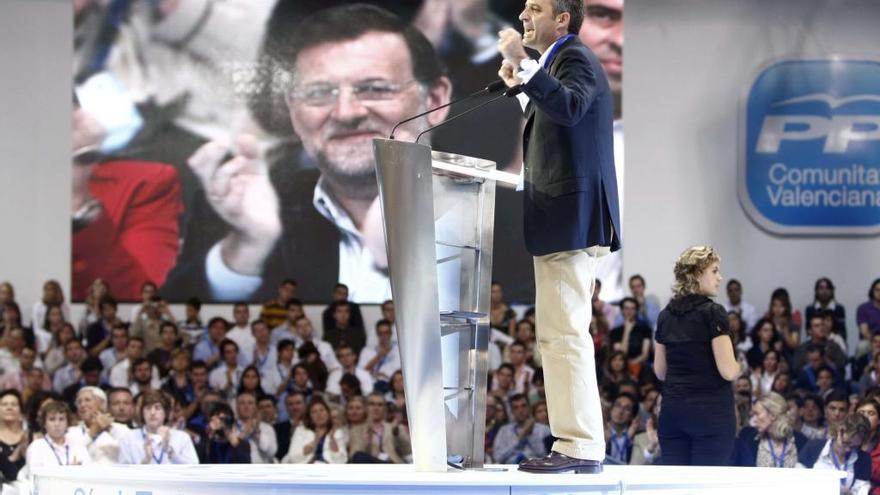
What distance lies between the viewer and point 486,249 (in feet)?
12.6

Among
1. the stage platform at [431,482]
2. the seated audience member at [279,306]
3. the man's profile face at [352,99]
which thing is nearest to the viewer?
the stage platform at [431,482]

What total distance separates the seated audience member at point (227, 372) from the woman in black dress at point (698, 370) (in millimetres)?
→ 5162

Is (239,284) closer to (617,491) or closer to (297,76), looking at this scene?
(297,76)

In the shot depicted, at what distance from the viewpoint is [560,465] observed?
3439 mm

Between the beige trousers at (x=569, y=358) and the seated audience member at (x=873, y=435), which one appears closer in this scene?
the beige trousers at (x=569, y=358)

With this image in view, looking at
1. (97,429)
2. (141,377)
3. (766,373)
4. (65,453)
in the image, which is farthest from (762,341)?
(65,453)

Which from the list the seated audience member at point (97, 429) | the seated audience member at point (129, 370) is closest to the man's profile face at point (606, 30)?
the seated audience member at point (129, 370)

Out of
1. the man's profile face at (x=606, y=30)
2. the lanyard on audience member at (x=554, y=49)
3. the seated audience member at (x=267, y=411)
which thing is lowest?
the seated audience member at (x=267, y=411)

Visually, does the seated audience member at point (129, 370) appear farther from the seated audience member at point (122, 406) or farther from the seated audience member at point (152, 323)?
the seated audience member at point (122, 406)

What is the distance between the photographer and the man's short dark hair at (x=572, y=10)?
12.0ft

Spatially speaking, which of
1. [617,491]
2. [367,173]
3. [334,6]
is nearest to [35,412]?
[367,173]

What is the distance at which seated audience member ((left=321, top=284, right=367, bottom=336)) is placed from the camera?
34.2 feet

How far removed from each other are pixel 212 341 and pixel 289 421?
5.38ft

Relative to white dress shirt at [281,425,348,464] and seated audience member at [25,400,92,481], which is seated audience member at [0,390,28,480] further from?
white dress shirt at [281,425,348,464]
